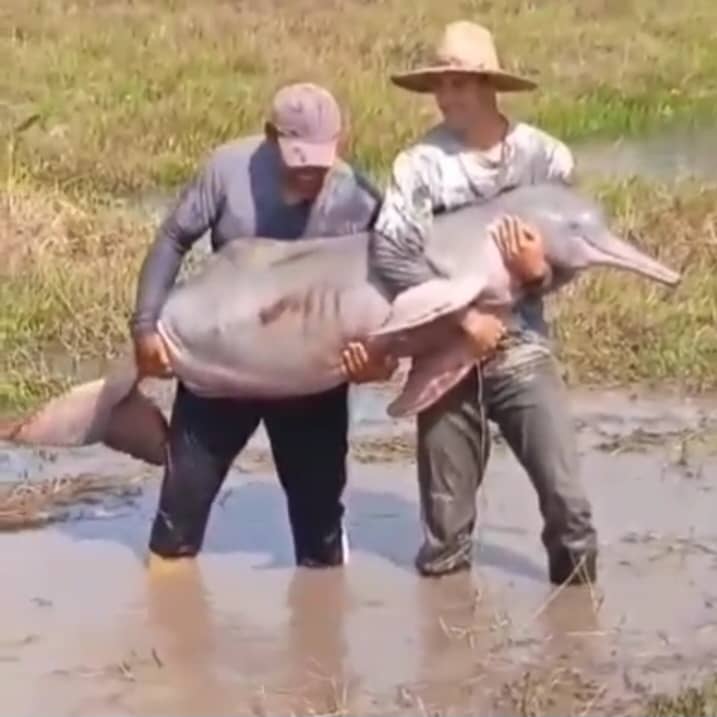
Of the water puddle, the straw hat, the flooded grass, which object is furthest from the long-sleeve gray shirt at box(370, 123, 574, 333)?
the water puddle

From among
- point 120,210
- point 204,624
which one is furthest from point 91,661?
point 120,210

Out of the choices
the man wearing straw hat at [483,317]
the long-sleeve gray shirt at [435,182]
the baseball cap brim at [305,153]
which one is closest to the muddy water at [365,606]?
the man wearing straw hat at [483,317]

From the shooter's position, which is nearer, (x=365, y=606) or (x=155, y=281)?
(x=155, y=281)

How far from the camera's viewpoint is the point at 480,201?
597cm

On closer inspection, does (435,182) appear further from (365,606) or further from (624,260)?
(365,606)

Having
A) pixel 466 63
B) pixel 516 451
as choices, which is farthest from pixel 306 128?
pixel 516 451

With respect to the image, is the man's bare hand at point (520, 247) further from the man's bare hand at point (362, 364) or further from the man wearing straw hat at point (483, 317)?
the man's bare hand at point (362, 364)

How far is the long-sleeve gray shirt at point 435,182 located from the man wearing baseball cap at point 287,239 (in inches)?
7.5

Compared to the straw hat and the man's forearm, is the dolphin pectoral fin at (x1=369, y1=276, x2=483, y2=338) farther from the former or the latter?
the man's forearm

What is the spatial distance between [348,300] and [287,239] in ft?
0.79

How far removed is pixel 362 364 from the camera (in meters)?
5.95

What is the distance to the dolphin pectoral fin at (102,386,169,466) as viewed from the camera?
6449 mm

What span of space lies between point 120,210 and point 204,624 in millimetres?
5613

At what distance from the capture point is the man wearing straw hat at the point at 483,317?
5902 millimetres
